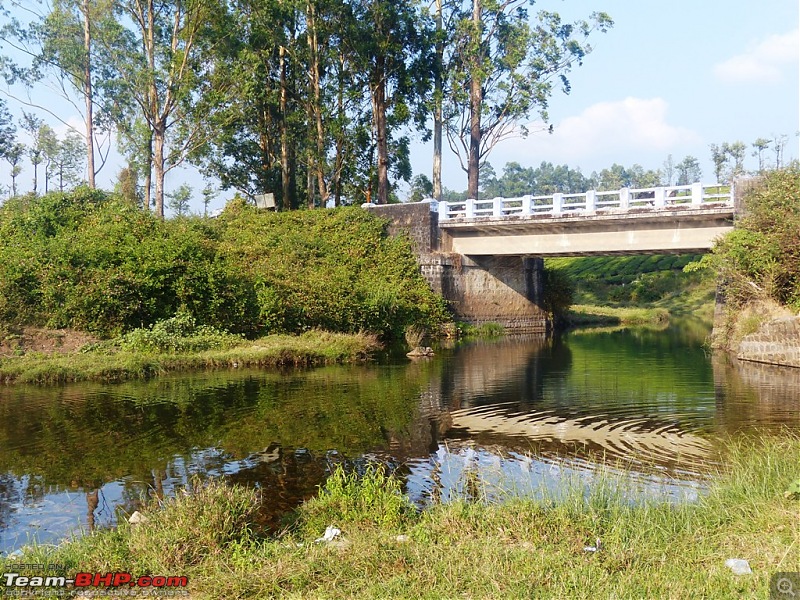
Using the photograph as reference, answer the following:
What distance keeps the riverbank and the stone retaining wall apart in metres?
11.6

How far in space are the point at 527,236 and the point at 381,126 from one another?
10505 mm

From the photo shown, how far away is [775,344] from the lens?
20938 millimetres

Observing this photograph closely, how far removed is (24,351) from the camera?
20016 millimetres

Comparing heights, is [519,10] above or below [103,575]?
above

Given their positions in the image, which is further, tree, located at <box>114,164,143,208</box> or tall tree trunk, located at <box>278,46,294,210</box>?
tree, located at <box>114,164,143,208</box>

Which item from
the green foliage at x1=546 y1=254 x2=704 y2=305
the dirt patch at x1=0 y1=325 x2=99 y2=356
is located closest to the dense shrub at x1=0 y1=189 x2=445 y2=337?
the dirt patch at x1=0 y1=325 x2=99 y2=356

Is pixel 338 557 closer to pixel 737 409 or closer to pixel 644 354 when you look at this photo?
pixel 737 409

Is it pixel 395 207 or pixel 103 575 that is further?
pixel 395 207

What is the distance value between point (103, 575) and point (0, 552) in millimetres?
1854

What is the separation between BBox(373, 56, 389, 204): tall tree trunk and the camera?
36.7 metres

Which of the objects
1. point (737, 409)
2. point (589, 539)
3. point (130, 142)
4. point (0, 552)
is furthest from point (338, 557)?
point (130, 142)

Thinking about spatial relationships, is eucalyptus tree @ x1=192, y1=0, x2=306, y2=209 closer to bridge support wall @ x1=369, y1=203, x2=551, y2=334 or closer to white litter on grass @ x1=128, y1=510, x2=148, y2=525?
bridge support wall @ x1=369, y1=203, x2=551, y2=334

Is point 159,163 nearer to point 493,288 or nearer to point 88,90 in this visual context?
point 88,90

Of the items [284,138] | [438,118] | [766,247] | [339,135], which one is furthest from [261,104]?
[766,247]
